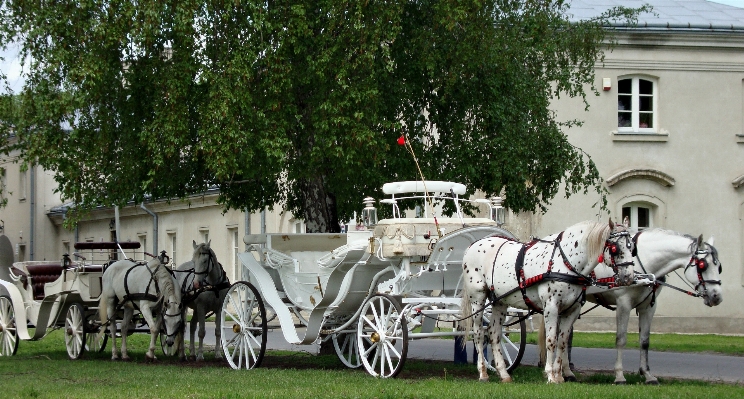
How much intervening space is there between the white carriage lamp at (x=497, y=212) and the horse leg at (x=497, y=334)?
1.38 metres

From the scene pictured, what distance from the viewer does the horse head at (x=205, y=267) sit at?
15.7 m

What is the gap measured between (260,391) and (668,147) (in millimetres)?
18467

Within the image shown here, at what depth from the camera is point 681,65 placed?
86.6 ft

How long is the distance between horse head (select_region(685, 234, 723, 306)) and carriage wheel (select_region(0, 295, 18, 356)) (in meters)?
12.0

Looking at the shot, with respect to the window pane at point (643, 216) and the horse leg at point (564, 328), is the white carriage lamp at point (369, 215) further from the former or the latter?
the window pane at point (643, 216)

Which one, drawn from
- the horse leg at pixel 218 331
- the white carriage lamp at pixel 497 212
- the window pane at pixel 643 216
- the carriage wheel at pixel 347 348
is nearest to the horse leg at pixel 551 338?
the white carriage lamp at pixel 497 212

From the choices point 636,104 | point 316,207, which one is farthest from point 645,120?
point 316,207

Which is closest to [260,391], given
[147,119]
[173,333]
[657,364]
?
[173,333]

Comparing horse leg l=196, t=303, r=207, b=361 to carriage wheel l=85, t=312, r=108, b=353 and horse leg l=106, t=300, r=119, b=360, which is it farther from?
carriage wheel l=85, t=312, r=108, b=353

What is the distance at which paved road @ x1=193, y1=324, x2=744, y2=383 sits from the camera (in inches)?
544

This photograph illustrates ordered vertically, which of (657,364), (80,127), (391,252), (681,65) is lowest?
(657,364)

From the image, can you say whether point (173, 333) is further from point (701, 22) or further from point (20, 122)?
point (701, 22)

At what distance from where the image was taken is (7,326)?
18422 mm

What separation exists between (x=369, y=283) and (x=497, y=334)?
199cm
